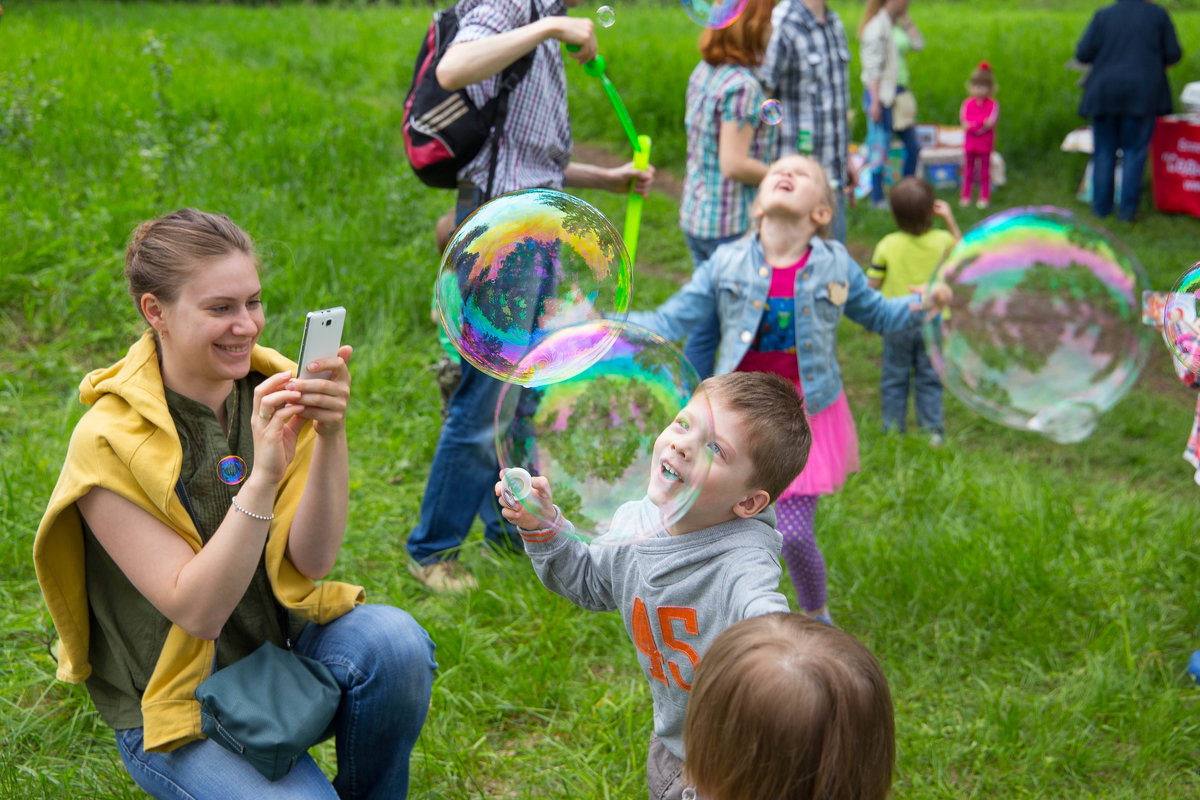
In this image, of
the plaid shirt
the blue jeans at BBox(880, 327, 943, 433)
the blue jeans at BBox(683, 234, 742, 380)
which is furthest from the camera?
the blue jeans at BBox(880, 327, 943, 433)

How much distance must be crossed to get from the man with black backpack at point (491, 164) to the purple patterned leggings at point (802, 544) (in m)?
0.92

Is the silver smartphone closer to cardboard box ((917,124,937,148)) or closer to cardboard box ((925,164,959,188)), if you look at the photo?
cardboard box ((925,164,959,188))

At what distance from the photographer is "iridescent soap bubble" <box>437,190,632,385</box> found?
2.15 m

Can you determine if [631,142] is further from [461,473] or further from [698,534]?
[698,534]

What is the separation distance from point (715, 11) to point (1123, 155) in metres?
5.96

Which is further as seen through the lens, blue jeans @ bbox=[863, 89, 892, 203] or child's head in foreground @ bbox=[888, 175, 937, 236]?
blue jeans @ bbox=[863, 89, 892, 203]

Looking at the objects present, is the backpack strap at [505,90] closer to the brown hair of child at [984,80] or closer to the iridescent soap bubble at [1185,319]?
the iridescent soap bubble at [1185,319]

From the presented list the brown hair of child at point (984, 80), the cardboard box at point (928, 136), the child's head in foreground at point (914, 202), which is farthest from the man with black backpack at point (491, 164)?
the cardboard box at point (928, 136)

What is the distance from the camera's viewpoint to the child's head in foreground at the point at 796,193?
3029mm

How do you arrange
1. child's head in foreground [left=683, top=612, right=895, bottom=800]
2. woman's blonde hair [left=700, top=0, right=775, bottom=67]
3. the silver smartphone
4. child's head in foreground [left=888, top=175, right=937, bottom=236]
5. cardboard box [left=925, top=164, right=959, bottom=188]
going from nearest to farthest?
1. child's head in foreground [left=683, top=612, right=895, bottom=800]
2. the silver smartphone
3. woman's blonde hair [left=700, top=0, right=775, bottom=67]
4. child's head in foreground [left=888, top=175, right=937, bottom=236]
5. cardboard box [left=925, top=164, right=959, bottom=188]

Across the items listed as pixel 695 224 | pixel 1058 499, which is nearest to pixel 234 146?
pixel 695 224

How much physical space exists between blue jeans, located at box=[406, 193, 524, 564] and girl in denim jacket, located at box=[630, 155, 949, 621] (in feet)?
1.92

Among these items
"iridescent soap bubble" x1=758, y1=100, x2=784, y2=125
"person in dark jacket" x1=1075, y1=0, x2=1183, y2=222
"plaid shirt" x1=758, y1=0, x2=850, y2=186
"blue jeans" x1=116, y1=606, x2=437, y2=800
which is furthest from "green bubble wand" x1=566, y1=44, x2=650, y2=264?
"person in dark jacket" x1=1075, y1=0, x2=1183, y2=222

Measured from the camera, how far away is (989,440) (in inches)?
191
